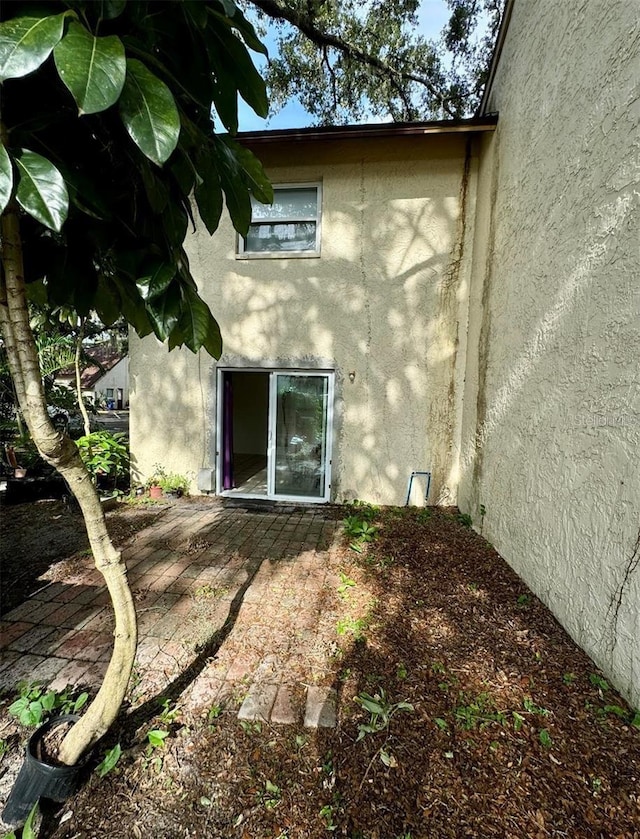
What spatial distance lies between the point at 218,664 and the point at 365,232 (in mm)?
5748

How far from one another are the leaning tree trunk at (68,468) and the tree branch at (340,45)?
9.71m

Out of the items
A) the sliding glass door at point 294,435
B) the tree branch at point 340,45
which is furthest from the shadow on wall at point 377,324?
the tree branch at point 340,45

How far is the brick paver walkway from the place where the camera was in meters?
2.18

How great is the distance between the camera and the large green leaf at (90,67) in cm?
82

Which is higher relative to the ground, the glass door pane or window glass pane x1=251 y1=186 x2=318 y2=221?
window glass pane x1=251 y1=186 x2=318 y2=221

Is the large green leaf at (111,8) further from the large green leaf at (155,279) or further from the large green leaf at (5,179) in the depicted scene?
the large green leaf at (155,279)

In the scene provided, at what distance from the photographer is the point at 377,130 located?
16.3 feet

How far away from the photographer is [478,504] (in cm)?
462

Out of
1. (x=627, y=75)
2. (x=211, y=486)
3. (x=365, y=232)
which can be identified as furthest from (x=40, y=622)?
(x=365, y=232)

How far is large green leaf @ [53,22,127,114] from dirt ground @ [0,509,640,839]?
251 centimetres

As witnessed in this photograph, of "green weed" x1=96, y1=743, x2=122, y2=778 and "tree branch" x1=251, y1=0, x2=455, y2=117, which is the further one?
"tree branch" x1=251, y1=0, x2=455, y2=117

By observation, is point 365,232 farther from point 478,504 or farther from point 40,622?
point 40,622

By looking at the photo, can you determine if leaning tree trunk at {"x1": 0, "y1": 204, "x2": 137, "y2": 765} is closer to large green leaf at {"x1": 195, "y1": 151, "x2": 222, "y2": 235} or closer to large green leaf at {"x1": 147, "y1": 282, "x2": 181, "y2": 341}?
large green leaf at {"x1": 147, "y1": 282, "x2": 181, "y2": 341}

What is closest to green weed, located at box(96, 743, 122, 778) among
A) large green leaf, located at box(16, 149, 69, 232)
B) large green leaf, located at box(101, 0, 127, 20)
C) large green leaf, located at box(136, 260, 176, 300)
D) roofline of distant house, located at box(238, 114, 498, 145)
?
large green leaf, located at box(136, 260, 176, 300)
